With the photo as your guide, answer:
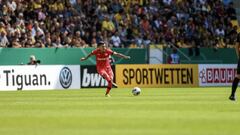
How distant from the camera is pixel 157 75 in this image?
42.8 metres

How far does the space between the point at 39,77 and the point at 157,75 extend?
290 inches

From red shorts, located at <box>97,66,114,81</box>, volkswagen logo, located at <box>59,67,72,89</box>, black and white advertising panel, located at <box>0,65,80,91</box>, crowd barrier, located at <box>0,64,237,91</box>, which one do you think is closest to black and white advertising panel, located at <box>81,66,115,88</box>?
crowd barrier, located at <box>0,64,237,91</box>

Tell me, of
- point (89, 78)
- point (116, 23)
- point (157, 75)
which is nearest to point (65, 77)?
point (89, 78)

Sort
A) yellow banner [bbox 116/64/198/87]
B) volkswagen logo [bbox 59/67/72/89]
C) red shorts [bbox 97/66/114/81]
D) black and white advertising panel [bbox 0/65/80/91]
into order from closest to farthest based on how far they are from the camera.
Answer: red shorts [bbox 97/66/114/81] → black and white advertising panel [bbox 0/65/80/91] → volkswagen logo [bbox 59/67/72/89] → yellow banner [bbox 116/64/198/87]

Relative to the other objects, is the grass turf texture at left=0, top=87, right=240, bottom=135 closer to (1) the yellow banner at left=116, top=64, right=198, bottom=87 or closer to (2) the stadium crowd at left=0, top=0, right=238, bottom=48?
(2) the stadium crowd at left=0, top=0, right=238, bottom=48

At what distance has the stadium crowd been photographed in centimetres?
3828

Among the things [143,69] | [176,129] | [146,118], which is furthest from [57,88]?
[176,129]

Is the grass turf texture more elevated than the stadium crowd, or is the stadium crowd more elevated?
the stadium crowd

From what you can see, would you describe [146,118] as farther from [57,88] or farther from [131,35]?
[131,35]

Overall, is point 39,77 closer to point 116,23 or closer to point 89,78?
point 89,78

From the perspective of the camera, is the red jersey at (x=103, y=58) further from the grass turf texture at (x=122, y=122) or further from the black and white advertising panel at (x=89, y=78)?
the grass turf texture at (x=122, y=122)

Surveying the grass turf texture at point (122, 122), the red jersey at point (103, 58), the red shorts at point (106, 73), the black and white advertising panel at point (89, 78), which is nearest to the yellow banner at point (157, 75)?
the black and white advertising panel at point (89, 78)

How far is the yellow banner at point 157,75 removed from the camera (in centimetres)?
4194

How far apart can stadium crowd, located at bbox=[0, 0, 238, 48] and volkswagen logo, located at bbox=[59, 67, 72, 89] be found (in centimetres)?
135
